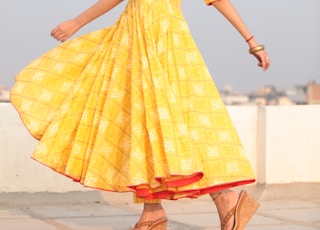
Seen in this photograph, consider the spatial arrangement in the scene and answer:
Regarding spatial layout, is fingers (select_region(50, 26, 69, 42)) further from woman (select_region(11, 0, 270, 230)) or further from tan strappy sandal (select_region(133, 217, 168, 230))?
tan strappy sandal (select_region(133, 217, 168, 230))

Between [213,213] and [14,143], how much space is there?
1.34 m

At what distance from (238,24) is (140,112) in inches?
23.2

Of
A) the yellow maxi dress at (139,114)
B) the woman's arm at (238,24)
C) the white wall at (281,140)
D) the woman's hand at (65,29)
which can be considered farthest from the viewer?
the white wall at (281,140)

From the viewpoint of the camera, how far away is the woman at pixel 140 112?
10.9ft

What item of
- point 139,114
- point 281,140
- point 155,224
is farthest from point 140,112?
point 281,140

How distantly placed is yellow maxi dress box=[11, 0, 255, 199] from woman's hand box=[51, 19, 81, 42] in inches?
4.5

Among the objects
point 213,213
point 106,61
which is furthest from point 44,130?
point 213,213

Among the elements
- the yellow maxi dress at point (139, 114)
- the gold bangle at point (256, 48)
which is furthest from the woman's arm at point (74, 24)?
the gold bangle at point (256, 48)

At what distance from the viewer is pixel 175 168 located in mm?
3238

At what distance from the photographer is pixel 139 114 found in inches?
134

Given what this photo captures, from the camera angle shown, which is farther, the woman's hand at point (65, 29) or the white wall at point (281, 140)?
the white wall at point (281, 140)

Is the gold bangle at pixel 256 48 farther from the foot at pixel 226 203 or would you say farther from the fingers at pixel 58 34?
the fingers at pixel 58 34

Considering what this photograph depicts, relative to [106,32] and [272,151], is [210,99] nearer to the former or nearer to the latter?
[106,32]

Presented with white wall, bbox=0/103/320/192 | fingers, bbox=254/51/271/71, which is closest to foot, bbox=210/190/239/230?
fingers, bbox=254/51/271/71
